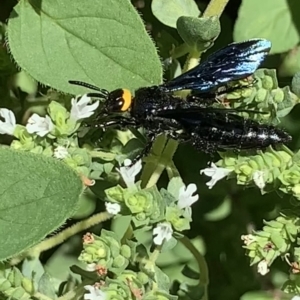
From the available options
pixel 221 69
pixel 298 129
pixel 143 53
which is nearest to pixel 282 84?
pixel 298 129

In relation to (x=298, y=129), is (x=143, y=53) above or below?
above

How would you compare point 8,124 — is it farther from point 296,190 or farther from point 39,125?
point 296,190

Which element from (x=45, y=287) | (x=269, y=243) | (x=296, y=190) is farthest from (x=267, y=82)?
(x=45, y=287)

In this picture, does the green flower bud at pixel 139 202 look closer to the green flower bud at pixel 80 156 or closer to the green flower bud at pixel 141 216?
the green flower bud at pixel 141 216

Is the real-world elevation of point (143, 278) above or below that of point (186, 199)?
below

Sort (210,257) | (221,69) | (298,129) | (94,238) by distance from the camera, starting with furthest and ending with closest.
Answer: (210,257) → (298,129) → (221,69) → (94,238)

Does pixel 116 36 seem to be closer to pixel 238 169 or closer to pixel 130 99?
pixel 130 99
